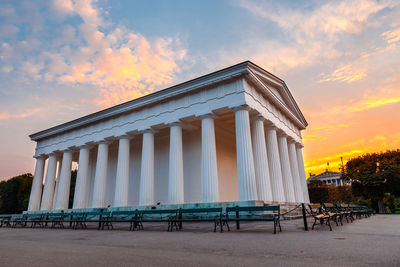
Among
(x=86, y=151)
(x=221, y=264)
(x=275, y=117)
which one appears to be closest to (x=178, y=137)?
(x=275, y=117)

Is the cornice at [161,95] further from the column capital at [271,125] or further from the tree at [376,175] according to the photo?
the tree at [376,175]

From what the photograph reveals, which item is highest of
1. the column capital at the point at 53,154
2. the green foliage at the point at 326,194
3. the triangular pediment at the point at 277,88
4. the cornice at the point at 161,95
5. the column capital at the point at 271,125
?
the triangular pediment at the point at 277,88

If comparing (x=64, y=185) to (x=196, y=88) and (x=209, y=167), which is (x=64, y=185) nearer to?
(x=209, y=167)

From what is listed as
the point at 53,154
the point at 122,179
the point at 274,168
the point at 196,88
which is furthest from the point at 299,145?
the point at 53,154

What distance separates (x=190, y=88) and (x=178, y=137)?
4.18 metres

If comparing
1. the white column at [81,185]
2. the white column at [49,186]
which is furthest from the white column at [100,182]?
the white column at [49,186]

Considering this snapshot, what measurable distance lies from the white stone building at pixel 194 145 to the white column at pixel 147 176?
84mm

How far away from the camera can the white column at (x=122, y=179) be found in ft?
75.6

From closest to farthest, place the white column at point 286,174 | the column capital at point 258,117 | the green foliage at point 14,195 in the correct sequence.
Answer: the column capital at point 258,117 → the white column at point 286,174 → the green foliage at point 14,195

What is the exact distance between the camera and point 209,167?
18.7 metres

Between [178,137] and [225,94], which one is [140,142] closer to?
[178,137]

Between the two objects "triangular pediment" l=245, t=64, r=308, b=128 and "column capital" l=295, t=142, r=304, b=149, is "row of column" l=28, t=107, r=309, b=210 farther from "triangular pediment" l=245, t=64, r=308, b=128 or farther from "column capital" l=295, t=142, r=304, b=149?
A: "triangular pediment" l=245, t=64, r=308, b=128

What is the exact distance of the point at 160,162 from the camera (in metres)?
27.7

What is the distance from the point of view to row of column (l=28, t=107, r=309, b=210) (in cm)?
1819
